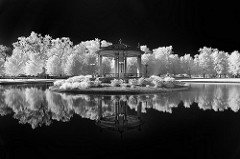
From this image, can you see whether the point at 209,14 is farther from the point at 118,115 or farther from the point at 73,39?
the point at 118,115

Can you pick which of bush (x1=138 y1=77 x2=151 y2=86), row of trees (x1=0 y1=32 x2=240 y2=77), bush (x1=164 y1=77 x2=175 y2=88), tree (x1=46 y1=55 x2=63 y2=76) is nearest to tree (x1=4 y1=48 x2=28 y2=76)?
row of trees (x1=0 y1=32 x2=240 y2=77)

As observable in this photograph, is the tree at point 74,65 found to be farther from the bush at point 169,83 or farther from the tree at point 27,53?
the bush at point 169,83

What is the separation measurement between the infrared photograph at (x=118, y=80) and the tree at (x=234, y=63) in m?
0.56

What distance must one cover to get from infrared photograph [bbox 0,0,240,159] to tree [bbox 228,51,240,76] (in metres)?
0.56

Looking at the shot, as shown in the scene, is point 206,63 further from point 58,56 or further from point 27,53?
point 27,53

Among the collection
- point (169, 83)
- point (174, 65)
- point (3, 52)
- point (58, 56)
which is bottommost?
point (169, 83)

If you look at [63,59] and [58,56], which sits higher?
[58,56]

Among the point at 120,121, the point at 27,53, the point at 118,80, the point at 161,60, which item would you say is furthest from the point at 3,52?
the point at 120,121

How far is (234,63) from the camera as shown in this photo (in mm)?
97625

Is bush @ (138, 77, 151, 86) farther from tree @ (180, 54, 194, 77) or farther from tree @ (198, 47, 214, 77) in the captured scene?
tree @ (198, 47, 214, 77)

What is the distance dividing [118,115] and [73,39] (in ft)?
257

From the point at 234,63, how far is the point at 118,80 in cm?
7354

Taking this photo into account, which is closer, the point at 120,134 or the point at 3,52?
the point at 120,134

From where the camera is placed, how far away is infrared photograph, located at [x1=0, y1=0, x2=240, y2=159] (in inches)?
396
